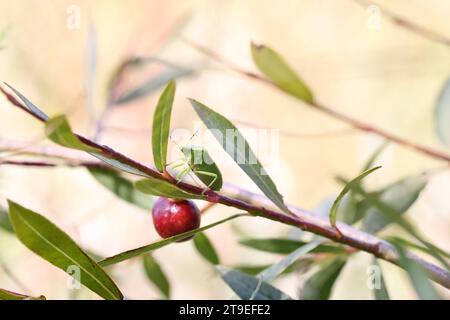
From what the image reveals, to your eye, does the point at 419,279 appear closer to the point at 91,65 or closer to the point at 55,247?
the point at 55,247

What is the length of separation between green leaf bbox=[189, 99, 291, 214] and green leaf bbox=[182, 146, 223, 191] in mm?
21

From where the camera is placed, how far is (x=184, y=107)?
2.00 metres

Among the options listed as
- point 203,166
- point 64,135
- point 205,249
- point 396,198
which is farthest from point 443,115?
point 64,135

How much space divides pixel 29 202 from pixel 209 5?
752 millimetres

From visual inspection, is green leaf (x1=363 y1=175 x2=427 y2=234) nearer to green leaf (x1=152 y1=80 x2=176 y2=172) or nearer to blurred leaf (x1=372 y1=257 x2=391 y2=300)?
blurred leaf (x1=372 y1=257 x2=391 y2=300)

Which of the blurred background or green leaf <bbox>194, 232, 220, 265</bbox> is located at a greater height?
the blurred background

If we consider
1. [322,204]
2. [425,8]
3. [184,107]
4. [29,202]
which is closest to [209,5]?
[184,107]

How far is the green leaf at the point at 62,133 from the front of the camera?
440mm

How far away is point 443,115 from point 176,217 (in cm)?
44

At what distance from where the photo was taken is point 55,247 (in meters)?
0.53

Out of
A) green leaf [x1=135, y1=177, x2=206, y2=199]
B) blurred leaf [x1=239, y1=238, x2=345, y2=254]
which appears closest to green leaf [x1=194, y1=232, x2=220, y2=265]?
blurred leaf [x1=239, y1=238, x2=345, y2=254]

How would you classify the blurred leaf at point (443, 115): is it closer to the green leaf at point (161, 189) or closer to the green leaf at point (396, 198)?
the green leaf at point (396, 198)

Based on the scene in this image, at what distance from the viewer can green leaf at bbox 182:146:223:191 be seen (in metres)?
0.55
